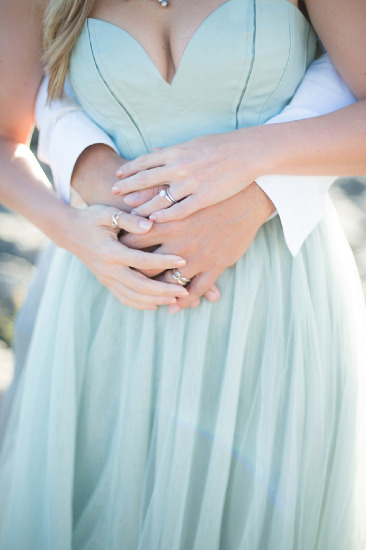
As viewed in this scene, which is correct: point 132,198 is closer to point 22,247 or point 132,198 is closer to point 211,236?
point 211,236

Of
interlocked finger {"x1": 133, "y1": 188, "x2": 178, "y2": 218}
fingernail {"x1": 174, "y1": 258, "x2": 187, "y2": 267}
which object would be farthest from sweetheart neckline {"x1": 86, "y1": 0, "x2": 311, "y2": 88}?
fingernail {"x1": 174, "y1": 258, "x2": 187, "y2": 267}

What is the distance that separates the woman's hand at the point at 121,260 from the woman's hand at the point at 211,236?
0.08ft

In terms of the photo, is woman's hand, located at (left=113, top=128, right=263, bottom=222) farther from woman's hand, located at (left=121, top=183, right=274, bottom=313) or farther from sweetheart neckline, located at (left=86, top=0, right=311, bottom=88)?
sweetheart neckline, located at (left=86, top=0, right=311, bottom=88)

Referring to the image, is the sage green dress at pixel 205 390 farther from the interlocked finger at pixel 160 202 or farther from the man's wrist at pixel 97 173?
the interlocked finger at pixel 160 202

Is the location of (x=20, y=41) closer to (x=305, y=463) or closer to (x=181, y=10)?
(x=181, y=10)

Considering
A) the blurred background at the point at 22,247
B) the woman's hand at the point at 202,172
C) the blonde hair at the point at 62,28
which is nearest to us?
the woman's hand at the point at 202,172

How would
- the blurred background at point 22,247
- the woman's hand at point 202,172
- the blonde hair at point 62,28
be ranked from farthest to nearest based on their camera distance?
the blurred background at point 22,247, the blonde hair at point 62,28, the woman's hand at point 202,172

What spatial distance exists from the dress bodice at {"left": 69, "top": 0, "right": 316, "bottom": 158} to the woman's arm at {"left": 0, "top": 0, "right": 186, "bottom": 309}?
0.13 m

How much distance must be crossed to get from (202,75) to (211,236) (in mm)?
350

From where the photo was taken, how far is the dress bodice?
1.20 m

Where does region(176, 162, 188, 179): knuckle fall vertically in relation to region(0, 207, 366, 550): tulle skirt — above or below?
above

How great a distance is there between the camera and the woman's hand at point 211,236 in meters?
1.18

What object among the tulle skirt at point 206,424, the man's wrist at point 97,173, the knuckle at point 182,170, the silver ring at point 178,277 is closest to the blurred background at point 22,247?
the tulle skirt at point 206,424

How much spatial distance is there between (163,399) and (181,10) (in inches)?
33.9
